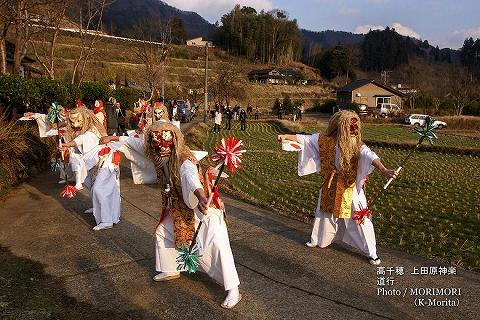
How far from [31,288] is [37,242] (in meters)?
1.55

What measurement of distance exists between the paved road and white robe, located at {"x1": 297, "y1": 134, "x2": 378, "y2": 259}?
18 centimetres

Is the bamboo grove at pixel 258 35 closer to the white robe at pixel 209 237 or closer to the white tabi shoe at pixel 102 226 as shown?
A: the white tabi shoe at pixel 102 226

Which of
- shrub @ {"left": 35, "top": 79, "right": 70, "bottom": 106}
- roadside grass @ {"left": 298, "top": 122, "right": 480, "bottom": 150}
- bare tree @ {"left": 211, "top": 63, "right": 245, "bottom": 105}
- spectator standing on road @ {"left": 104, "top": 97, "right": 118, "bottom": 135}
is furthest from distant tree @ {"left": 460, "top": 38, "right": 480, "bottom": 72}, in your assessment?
shrub @ {"left": 35, "top": 79, "right": 70, "bottom": 106}

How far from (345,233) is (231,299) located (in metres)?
2.02

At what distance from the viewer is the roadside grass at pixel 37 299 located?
A: 3.90m

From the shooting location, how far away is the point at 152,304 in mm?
4121

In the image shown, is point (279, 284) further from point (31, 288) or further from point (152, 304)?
point (31, 288)

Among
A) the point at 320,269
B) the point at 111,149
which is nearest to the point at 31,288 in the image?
the point at 111,149

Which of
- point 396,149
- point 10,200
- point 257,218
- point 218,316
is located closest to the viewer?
point 218,316

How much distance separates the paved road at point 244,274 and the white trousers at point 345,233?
0.16 m

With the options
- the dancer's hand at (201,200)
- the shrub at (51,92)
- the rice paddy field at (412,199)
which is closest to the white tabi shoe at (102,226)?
the rice paddy field at (412,199)

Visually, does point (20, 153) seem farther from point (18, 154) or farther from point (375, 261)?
point (375, 261)

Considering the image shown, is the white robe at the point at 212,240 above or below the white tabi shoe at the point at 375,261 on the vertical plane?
above

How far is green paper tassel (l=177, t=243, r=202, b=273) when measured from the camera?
Answer: 4.00 metres
